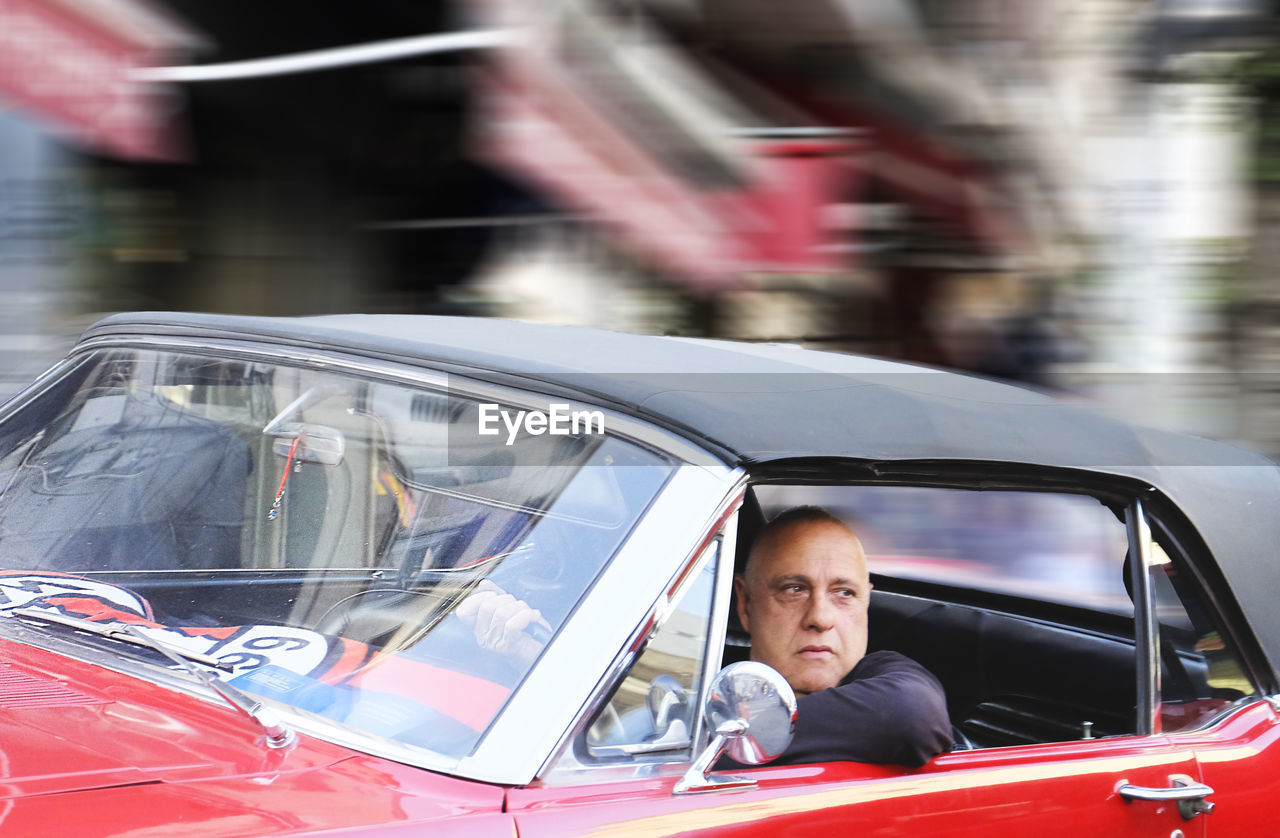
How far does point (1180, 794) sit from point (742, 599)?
2.76 feet

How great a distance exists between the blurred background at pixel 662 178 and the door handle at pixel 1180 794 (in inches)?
109

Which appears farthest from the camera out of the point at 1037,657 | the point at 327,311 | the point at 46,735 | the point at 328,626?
the point at 327,311

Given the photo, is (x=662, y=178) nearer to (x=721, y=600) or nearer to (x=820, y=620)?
(x=820, y=620)

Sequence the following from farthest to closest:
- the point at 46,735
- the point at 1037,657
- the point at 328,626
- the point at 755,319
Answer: the point at 755,319, the point at 1037,657, the point at 328,626, the point at 46,735

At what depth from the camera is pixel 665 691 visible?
Result: 6.15 ft

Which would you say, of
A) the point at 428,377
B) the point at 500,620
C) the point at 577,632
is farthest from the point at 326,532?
the point at 577,632

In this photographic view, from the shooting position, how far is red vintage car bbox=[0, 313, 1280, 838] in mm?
1724

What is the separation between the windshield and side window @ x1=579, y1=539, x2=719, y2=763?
0.12m

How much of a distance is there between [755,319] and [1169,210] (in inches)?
80.7

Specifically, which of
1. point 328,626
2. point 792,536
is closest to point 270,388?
point 328,626

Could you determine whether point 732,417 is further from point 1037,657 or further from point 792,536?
point 1037,657

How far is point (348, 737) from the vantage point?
1765 mm

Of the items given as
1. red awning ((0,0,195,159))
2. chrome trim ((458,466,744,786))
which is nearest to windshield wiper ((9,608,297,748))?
chrome trim ((458,466,744,786))

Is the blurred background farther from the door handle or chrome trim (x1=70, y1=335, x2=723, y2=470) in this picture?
chrome trim (x1=70, y1=335, x2=723, y2=470)
